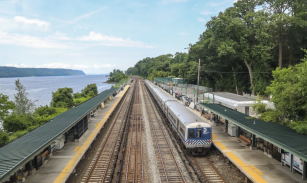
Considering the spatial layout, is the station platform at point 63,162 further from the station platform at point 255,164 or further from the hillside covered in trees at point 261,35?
the hillside covered in trees at point 261,35

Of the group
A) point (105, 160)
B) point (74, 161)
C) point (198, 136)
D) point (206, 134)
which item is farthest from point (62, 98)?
point (206, 134)

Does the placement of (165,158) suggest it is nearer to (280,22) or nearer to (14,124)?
(14,124)

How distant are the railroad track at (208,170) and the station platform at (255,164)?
1.38 m

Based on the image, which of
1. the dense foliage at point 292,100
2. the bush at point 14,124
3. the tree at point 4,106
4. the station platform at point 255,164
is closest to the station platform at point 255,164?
the station platform at point 255,164

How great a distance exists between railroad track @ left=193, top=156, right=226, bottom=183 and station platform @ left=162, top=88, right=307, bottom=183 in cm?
138

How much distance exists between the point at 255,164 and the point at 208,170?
126 inches

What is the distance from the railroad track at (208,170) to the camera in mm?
13594

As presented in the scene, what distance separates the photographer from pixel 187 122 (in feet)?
57.9

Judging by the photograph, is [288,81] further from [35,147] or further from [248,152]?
[35,147]

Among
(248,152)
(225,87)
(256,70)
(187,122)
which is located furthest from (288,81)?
(225,87)

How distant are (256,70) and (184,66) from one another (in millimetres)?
36854

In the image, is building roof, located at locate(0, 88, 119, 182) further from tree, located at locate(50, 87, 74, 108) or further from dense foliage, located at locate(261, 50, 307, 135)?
tree, located at locate(50, 87, 74, 108)

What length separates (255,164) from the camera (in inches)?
Answer: 574

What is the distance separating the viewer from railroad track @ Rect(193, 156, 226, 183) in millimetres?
13594
